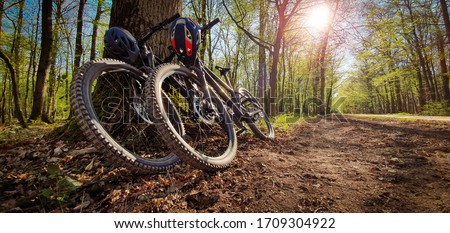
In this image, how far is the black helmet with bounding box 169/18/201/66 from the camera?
95.3 inches

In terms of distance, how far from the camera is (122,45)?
7.38 ft

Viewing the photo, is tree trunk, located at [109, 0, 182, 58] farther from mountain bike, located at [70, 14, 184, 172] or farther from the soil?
the soil

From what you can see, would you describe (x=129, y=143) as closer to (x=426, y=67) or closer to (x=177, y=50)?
(x=177, y=50)

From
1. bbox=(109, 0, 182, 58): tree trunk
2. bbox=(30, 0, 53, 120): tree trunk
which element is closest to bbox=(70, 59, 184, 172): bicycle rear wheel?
bbox=(109, 0, 182, 58): tree trunk

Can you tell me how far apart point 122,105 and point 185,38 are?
1.36 m

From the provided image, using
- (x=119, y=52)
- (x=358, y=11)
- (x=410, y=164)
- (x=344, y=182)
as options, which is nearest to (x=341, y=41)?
(x=358, y=11)

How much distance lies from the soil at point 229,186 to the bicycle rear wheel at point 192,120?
0.23 meters

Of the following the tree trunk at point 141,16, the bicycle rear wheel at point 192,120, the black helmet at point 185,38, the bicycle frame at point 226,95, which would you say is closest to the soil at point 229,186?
the bicycle rear wheel at point 192,120

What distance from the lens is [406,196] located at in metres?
1.74

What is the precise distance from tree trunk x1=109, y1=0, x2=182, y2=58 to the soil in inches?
71.1

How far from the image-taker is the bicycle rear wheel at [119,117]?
1515mm

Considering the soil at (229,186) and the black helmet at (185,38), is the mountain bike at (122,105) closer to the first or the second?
the black helmet at (185,38)

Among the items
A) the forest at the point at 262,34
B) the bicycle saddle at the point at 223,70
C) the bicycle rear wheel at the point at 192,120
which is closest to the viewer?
the bicycle rear wheel at the point at 192,120
